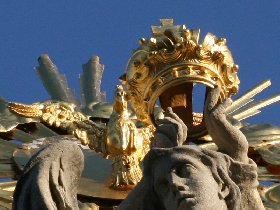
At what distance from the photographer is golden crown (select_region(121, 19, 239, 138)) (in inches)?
561

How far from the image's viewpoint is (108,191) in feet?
45.4

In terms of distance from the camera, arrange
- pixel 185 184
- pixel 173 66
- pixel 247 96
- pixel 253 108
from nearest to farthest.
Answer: pixel 185 184, pixel 173 66, pixel 253 108, pixel 247 96

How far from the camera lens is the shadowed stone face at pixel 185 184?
29.9ft

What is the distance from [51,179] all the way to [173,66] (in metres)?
4.98

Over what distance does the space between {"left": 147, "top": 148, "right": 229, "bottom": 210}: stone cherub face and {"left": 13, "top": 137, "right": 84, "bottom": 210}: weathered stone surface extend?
48cm

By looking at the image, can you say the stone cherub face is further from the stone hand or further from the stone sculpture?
the stone hand

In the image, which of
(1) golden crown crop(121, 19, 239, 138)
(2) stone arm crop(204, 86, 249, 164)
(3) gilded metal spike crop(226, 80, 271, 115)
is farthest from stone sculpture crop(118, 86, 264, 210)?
(3) gilded metal spike crop(226, 80, 271, 115)

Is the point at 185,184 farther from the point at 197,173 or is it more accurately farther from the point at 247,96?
the point at 247,96

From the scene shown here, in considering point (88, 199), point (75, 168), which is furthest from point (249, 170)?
point (88, 199)

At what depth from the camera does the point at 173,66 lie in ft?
46.8

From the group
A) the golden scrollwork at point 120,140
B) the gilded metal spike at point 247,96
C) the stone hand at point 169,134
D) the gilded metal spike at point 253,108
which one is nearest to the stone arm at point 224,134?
the stone hand at point 169,134

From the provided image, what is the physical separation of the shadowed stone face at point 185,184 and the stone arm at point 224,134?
35cm

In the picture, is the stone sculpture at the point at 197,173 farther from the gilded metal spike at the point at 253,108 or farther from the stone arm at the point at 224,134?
the gilded metal spike at the point at 253,108

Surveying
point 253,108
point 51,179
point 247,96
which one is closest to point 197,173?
point 51,179
